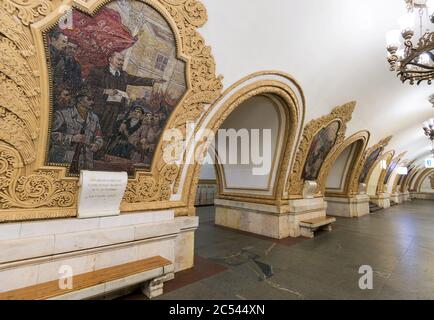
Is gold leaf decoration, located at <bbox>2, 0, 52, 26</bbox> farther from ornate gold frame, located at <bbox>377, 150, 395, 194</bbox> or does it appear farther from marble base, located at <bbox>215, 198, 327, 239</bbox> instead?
ornate gold frame, located at <bbox>377, 150, 395, 194</bbox>

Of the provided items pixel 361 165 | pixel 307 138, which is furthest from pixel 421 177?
pixel 307 138

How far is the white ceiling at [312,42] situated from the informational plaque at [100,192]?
7.03 ft

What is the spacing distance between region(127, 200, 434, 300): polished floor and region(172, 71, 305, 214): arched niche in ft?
3.57

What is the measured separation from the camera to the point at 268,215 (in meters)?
5.66

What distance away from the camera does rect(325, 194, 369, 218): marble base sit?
9445 millimetres

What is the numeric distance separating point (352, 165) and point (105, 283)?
964 centimetres

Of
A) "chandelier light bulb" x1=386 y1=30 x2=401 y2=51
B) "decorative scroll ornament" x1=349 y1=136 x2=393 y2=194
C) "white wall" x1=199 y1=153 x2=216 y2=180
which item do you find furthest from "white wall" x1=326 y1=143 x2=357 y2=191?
"chandelier light bulb" x1=386 y1=30 x2=401 y2=51

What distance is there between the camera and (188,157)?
11.7 ft

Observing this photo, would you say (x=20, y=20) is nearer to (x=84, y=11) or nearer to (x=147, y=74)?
(x=84, y=11)

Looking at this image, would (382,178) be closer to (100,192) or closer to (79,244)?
(100,192)

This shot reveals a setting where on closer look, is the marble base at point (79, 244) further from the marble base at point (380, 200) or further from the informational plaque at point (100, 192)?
the marble base at point (380, 200)

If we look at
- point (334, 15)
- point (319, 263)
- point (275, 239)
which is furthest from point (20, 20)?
point (275, 239)

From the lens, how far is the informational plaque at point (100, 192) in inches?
95.1
